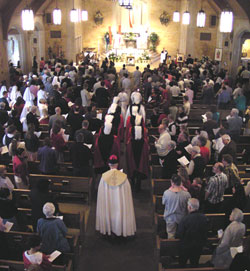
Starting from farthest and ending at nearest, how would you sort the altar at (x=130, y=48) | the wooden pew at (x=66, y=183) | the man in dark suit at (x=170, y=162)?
the altar at (x=130, y=48) → the wooden pew at (x=66, y=183) → the man in dark suit at (x=170, y=162)

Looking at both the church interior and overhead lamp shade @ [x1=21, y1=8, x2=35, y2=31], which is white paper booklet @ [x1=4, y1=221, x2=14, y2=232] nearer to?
the church interior

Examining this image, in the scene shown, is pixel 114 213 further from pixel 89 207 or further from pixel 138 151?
pixel 138 151

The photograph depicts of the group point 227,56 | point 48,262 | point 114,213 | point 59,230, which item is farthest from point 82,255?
point 227,56

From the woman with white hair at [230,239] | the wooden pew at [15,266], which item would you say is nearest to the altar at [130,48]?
the woman with white hair at [230,239]

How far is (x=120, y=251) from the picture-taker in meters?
6.63

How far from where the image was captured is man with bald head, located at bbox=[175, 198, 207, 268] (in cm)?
527

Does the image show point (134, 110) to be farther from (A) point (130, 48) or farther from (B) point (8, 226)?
(A) point (130, 48)

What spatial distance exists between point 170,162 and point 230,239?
2.30 m

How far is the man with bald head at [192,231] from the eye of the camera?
5.27 metres

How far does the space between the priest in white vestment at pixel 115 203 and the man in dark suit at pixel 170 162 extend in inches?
44.4

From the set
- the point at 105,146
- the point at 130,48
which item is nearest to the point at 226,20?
the point at 105,146

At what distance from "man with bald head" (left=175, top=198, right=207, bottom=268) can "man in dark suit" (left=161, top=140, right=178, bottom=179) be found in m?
1.85

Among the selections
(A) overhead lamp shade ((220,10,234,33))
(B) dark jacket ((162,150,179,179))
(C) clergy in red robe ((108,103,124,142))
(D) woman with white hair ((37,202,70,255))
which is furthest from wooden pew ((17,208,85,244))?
(A) overhead lamp shade ((220,10,234,33))

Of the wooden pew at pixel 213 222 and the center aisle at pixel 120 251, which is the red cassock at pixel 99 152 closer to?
the center aisle at pixel 120 251
